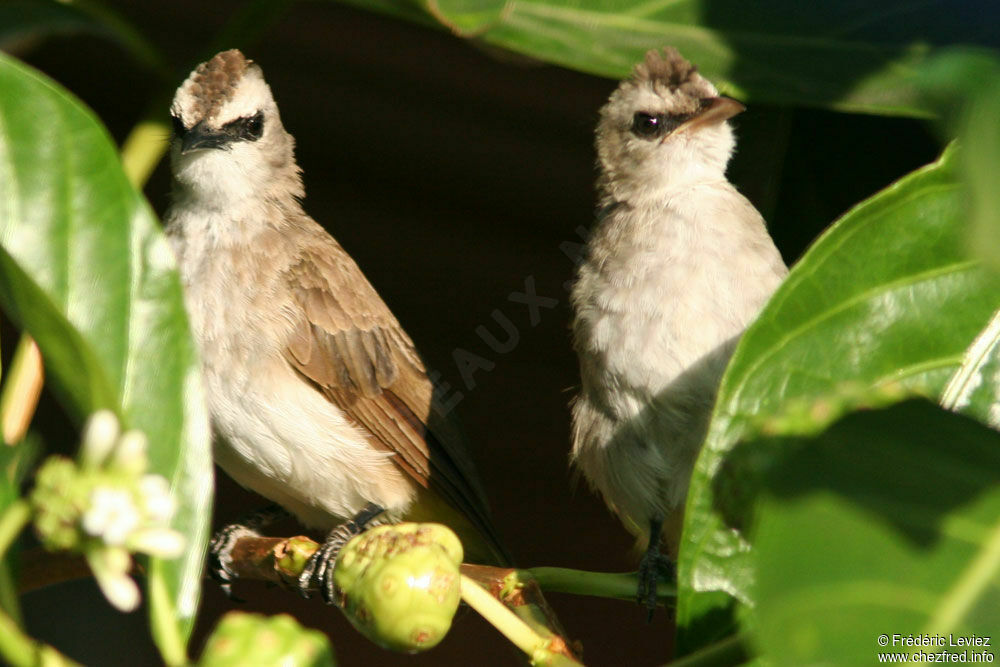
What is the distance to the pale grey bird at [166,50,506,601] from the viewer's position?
2.05 metres

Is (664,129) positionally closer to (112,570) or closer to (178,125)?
(178,125)

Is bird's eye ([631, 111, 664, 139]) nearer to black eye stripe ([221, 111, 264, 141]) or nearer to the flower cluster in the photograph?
black eye stripe ([221, 111, 264, 141])

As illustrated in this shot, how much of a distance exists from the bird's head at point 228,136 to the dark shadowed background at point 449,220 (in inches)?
22.4

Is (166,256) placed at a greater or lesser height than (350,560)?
greater

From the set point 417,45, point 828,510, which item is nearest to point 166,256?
point 828,510

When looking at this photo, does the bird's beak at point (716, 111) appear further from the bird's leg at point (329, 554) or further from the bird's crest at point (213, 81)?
the bird's leg at point (329, 554)

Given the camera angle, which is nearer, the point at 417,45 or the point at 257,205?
the point at 257,205

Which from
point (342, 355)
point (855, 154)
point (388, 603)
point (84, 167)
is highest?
point (855, 154)

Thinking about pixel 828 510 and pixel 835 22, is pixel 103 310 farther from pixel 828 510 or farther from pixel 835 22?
pixel 835 22

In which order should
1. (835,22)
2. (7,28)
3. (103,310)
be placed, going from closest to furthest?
(103,310) < (835,22) < (7,28)

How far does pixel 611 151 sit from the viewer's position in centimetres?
217

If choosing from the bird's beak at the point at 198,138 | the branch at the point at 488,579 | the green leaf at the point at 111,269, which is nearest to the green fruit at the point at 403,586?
the branch at the point at 488,579

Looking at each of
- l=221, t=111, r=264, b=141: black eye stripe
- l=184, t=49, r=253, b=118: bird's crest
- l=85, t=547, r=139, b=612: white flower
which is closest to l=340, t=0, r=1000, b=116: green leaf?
l=184, t=49, r=253, b=118: bird's crest

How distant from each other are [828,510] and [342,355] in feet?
5.00
